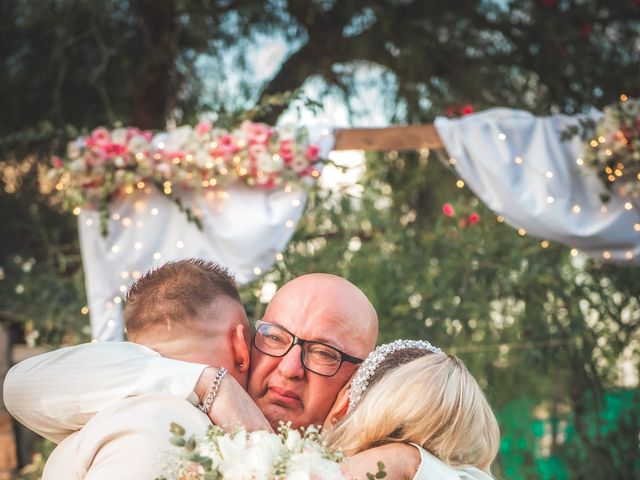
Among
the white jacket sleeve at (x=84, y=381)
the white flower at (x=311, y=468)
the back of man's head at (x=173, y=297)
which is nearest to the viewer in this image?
the white flower at (x=311, y=468)

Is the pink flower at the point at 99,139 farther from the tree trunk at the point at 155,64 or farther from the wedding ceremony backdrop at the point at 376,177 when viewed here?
the tree trunk at the point at 155,64

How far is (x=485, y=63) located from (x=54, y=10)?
3310 mm

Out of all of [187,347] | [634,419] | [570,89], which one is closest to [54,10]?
[570,89]

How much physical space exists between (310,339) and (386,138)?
111 inches

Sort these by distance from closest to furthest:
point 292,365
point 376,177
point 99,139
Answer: point 292,365 → point 99,139 → point 376,177

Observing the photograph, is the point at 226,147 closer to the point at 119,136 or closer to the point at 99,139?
the point at 119,136

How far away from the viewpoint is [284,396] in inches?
99.9

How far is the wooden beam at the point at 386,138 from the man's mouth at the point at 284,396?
9.37ft

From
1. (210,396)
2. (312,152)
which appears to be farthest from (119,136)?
(210,396)

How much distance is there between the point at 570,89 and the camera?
7098mm

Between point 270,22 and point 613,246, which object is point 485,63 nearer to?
point 270,22

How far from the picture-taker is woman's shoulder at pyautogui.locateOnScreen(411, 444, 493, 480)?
82.3 inches

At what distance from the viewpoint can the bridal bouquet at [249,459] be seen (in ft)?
5.32

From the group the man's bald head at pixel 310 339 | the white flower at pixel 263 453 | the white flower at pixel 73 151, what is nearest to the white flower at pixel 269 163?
the white flower at pixel 73 151
